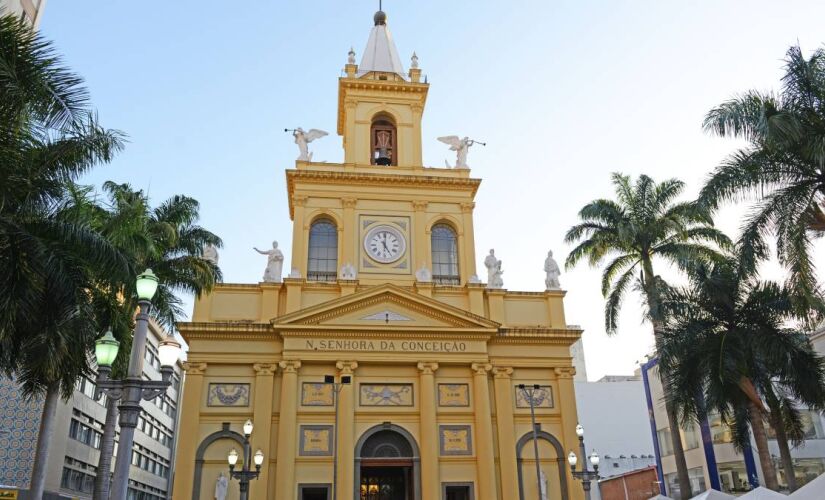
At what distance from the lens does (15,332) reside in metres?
15.7

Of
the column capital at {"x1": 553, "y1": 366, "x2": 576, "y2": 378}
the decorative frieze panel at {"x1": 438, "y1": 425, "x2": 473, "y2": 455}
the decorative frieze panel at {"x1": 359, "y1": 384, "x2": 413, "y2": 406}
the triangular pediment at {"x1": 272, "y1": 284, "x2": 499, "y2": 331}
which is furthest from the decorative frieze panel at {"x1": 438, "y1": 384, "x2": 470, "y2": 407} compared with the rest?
the column capital at {"x1": 553, "y1": 366, "x2": 576, "y2": 378}

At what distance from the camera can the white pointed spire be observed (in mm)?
37941

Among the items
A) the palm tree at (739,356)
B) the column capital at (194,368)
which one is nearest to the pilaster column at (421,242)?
the column capital at (194,368)

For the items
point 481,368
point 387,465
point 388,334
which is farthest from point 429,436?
point 388,334

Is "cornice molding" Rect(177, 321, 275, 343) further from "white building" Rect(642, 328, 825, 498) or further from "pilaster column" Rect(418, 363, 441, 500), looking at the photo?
"white building" Rect(642, 328, 825, 498)

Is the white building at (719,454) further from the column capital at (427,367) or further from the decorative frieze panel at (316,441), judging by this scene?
the decorative frieze panel at (316,441)

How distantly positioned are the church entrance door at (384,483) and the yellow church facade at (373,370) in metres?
0.06

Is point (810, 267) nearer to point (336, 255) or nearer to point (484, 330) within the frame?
point (484, 330)

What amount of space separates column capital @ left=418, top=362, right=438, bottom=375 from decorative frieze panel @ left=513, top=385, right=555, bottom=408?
3.82 m

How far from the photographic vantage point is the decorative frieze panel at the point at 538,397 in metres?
29.8

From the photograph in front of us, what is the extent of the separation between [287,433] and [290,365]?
2.77 meters

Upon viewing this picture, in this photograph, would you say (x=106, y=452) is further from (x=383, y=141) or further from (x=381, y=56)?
(x=381, y=56)

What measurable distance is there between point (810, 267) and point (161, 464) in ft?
166

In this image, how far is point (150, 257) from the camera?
77.0 feet
